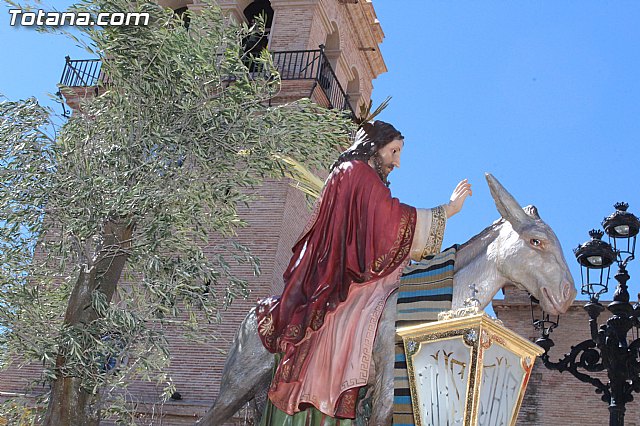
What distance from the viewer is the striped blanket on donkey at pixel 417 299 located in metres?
4.90

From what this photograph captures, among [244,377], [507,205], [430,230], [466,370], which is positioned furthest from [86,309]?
[466,370]

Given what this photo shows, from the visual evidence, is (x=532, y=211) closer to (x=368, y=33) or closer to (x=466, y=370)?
(x=466, y=370)

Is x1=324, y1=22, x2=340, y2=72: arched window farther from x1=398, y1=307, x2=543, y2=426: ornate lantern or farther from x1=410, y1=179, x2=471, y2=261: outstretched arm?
x1=398, y1=307, x2=543, y2=426: ornate lantern

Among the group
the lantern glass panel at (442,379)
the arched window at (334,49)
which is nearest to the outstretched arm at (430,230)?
the lantern glass panel at (442,379)

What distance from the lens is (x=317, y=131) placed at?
380 inches

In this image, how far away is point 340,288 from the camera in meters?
5.45

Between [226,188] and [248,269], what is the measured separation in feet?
19.6

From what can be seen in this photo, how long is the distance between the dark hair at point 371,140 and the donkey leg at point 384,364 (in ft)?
3.53

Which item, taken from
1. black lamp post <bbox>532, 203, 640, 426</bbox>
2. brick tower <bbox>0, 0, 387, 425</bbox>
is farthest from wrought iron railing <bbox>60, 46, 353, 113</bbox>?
black lamp post <bbox>532, 203, 640, 426</bbox>

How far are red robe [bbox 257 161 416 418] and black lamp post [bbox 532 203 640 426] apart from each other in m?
2.91

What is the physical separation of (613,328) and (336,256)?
358 centimetres

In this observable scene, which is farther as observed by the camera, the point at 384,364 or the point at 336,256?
the point at 336,256

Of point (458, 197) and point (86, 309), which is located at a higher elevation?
point (458, 197)

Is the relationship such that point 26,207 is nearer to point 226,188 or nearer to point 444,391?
point 226,188
